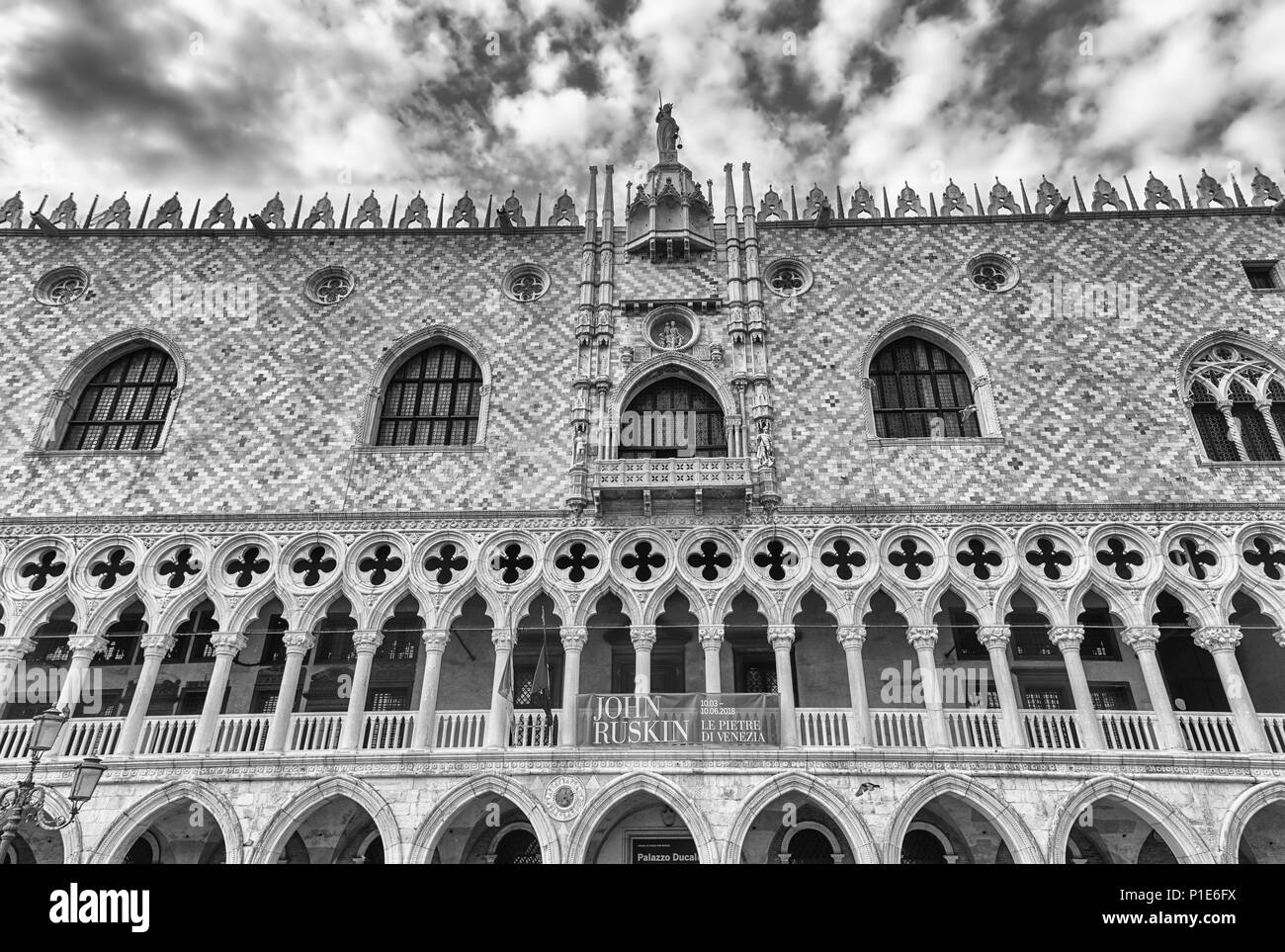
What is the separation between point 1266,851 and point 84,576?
22548 millimetres

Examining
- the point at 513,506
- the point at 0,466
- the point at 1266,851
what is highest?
the point at 0,466

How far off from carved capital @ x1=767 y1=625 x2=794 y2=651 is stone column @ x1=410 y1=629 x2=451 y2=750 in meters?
6.04

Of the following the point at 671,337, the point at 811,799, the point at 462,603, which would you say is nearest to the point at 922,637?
the point at 811,799

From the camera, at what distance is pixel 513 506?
16.5 metres

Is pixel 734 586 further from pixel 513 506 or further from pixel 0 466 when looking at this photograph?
pixel 0 466

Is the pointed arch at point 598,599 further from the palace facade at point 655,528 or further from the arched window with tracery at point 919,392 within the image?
the arched window with tracery at point 919,392

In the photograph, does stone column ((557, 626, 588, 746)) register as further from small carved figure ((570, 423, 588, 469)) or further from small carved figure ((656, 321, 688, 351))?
small carved figure ((656, 321, 688, 351))

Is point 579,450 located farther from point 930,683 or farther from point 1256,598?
point 1256,598

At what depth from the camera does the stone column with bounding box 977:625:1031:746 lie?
46.7ft

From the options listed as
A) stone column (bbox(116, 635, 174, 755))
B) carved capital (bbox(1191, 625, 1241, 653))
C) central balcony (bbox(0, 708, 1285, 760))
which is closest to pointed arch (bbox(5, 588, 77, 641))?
stone column (bbox(116, 635, 174, 755))

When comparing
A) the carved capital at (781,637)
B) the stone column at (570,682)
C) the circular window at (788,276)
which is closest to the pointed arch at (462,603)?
the stone column at (570,682)

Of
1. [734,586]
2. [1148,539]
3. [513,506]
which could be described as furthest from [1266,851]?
[513,506]

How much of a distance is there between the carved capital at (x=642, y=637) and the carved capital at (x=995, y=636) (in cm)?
604

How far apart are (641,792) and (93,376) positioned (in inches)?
607
